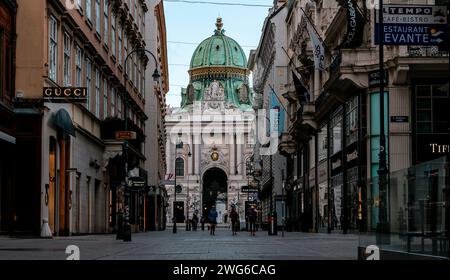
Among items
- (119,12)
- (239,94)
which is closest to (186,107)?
(239,94)

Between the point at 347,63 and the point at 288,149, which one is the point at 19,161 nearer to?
the point at 347,63

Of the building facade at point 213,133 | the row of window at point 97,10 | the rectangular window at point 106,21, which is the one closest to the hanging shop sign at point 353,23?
the row of window at point 97,10

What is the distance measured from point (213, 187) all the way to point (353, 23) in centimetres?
12421

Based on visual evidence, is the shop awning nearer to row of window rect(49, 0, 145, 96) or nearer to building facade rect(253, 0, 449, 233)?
row of window rect(49, 0, 145, 96)

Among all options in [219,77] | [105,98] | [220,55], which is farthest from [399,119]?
[219,77]

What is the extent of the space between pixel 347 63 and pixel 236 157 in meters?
120

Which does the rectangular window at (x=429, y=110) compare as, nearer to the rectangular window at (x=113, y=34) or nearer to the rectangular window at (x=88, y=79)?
the rectangular window at (x=88, y=79)

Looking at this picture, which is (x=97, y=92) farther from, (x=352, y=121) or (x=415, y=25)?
(x=415, y=25)

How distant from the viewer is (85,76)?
37.5 metres

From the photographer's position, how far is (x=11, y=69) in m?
26.9

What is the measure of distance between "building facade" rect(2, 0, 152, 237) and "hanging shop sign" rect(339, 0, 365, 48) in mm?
9422

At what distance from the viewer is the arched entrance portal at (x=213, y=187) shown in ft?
510

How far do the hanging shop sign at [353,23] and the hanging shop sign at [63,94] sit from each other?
13.1 metres

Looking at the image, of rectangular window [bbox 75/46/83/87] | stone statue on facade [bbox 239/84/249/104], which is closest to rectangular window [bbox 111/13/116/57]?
rectangular window [bbox 75/46/83/87]
